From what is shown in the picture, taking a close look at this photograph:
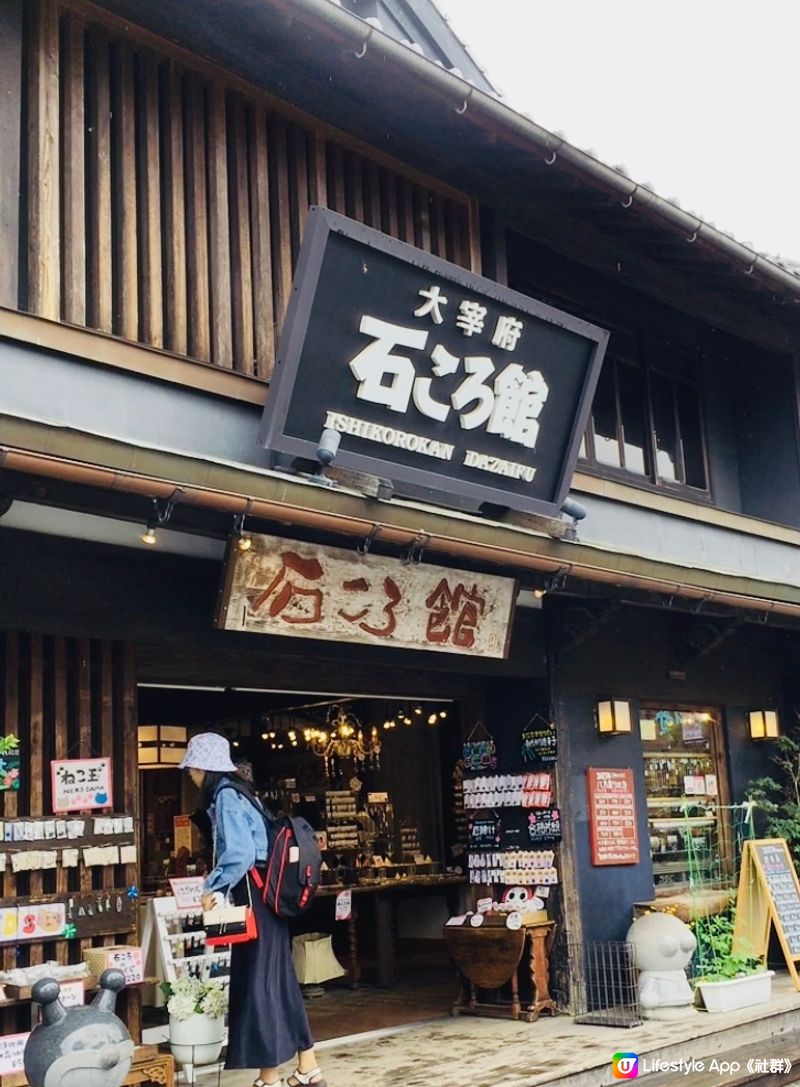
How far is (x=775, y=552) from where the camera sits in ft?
→ 39.0

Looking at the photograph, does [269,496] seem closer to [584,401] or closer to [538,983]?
[584,401]

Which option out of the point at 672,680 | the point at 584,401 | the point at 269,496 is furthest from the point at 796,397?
the point at 269,496

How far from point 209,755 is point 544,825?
365 cm

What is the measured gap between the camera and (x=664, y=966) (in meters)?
8.80

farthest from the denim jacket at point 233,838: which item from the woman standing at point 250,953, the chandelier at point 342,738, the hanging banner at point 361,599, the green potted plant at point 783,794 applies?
the chandelier at point 342,738

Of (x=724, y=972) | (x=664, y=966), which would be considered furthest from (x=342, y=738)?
(x=724, y=972)

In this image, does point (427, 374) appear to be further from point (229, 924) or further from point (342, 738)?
point (342, 738)

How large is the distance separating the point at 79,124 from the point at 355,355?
2122mm

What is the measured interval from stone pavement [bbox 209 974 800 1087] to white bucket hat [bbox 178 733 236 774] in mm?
2142

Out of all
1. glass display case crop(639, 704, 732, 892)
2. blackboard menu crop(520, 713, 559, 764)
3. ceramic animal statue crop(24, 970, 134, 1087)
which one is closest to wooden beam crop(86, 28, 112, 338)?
ceramic animal statue crop(24, 970, 134, 1087)

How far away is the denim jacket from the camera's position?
6215 mm

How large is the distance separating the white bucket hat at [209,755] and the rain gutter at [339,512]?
1.35 m
